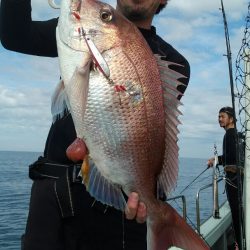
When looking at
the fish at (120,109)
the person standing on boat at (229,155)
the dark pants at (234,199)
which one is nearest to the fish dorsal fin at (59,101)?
the fish at (120,109)

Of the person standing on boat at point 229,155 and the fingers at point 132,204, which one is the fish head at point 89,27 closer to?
the fingers at point 132,204

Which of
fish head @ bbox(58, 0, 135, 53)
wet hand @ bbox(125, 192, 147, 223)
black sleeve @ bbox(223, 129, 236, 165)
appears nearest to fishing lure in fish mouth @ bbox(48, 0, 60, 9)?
fish head @ bbox(58, 0, 135, 53)

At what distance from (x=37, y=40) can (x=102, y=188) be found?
0.98 metres

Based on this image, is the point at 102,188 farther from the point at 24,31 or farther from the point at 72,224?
the point at 24,31

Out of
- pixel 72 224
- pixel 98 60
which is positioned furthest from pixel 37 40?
pixel 72 224

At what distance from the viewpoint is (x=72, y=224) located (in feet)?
8.84

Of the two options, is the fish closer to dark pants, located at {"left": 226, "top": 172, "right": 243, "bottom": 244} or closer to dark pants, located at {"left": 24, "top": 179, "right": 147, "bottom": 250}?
dark pants, located at {"left": 24, "top": 179, "right": 147, "bottom": 250}

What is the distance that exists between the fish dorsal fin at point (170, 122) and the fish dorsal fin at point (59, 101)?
0.51 m

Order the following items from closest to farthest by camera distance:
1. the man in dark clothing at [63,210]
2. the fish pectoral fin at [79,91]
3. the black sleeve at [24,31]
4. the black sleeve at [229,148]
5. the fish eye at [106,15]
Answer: the fish pectoral fin at [79,91]
the fish eye at [106,15]
the black sleeve at [24,31]
the man in dark clothing at [63,210]
the black sleeve at [229,148]

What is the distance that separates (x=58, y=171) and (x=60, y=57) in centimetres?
89

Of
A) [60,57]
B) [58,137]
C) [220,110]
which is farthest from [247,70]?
[220,110]

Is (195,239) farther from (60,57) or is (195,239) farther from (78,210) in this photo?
(60,57)

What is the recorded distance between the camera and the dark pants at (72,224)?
2.66 metres

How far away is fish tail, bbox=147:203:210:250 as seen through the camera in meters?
2.15
